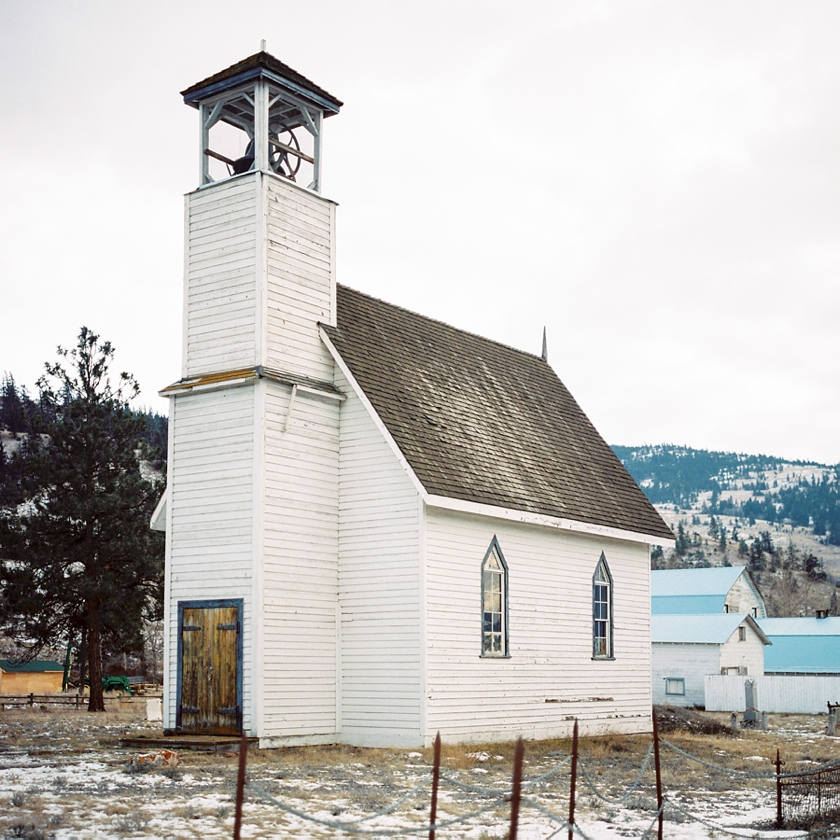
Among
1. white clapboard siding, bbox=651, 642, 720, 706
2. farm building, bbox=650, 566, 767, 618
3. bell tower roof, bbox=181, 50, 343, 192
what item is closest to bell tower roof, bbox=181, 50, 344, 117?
bell tower roof, bbox=181, 50, 343, 192

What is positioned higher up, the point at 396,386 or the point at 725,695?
the point at 396,386

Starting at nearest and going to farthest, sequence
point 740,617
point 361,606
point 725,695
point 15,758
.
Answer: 1. point 15,758
2. point 361,606
3. point 725,695
4. point 740,617

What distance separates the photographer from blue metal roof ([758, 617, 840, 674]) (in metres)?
52.1

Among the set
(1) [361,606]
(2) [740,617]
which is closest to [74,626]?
(1) [361,606]

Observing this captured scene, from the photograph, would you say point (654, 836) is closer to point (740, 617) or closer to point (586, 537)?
point (586, 537)

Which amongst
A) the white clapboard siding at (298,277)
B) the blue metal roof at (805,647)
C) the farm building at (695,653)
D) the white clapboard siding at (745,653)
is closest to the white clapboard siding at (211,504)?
the white clapboard siding at (298,277)

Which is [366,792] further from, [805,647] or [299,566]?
[805,647]

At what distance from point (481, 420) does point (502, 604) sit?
425 cm

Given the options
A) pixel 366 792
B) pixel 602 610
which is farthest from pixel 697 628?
pixel 366 792

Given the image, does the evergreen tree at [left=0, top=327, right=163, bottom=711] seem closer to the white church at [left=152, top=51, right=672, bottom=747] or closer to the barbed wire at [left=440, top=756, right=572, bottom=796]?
the white church at [left=152, top=51, right=672, bottom=747]

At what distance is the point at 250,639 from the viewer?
17.9 metres

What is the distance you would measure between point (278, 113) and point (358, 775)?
13.0 meters

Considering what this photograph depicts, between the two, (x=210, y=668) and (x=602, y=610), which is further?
(x=602, y=610)

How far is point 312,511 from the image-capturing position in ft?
63.3
